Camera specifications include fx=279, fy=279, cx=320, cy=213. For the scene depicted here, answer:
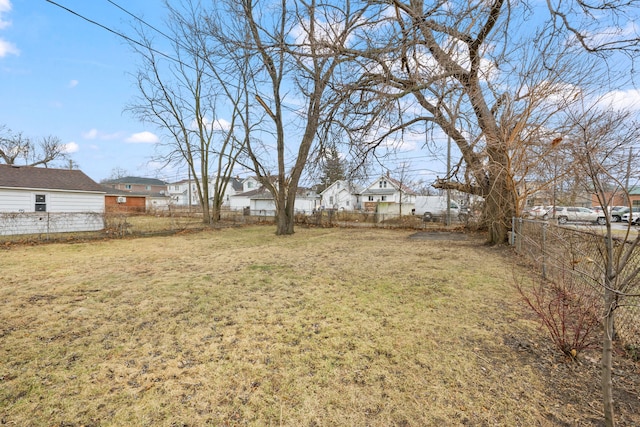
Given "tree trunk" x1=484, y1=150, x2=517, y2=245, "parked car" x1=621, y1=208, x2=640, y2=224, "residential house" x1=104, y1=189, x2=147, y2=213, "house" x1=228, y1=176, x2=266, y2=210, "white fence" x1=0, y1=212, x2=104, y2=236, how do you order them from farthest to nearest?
"house" x1=228, y1=176, x2=266, y2=210 → "residential house" x1=104, y1=189, x2=147, y2=213 → "white fence" x1=0, y1=212, x2=104, y2=236 → "tree trunk" x1=484, y1=150, x2=517, y2=245 → "parked car" x1=621, y1=208, x2=640, y2=224

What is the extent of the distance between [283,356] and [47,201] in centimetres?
1834

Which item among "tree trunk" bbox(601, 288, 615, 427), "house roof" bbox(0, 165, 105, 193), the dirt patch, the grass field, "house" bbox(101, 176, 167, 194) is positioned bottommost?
the grass field

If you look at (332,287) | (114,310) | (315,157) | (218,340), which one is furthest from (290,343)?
(315,157)

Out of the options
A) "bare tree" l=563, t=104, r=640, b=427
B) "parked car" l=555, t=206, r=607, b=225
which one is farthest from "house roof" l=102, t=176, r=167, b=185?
"bare tree" l=563, t=104, r=640, b=427

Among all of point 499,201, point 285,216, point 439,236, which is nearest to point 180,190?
point 285,216

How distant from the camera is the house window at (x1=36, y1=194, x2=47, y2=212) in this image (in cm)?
1428

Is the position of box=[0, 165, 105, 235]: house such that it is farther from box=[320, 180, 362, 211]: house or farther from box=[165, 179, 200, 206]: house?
box=[165, 179, 200, 206]: house

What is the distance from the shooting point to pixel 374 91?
5246 mm

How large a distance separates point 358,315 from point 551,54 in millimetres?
5724

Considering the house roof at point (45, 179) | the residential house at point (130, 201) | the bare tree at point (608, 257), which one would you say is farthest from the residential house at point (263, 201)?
the bare tree at point (608, 257)

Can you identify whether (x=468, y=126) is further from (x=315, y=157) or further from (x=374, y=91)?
(x=315, y=157)

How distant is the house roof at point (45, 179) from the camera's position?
45.8 feet

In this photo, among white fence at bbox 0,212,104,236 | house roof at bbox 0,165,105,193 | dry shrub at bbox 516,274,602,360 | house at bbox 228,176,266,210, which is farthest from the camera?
house at bbox 228,176,266,210

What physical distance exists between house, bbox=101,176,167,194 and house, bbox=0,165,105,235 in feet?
104
